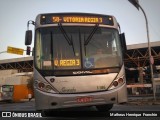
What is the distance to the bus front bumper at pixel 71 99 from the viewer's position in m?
9.73

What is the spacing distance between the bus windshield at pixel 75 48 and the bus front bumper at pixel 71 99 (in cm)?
87

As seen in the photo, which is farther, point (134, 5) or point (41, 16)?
point (134, 5)

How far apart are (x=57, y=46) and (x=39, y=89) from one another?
151 cm

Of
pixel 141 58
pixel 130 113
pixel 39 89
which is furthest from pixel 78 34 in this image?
pixel 141 58

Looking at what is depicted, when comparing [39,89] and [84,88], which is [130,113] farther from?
[39,89]

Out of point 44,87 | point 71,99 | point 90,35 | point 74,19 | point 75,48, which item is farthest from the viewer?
point 74,19

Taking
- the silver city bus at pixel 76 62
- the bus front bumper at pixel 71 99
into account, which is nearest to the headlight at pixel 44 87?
the silver city bus at pixel 76 62

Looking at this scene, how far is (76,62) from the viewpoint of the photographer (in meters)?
10.2

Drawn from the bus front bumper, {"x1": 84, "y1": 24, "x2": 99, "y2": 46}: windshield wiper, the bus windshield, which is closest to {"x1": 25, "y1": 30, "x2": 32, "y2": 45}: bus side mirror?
the bus windshield

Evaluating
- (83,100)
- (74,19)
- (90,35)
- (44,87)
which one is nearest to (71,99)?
(83,100)

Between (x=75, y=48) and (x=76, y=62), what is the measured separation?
48cm

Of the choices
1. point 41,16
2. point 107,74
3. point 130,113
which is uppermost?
point 41,16

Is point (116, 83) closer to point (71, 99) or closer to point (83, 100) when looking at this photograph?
point (83, 100)

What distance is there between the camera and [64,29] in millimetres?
10555
